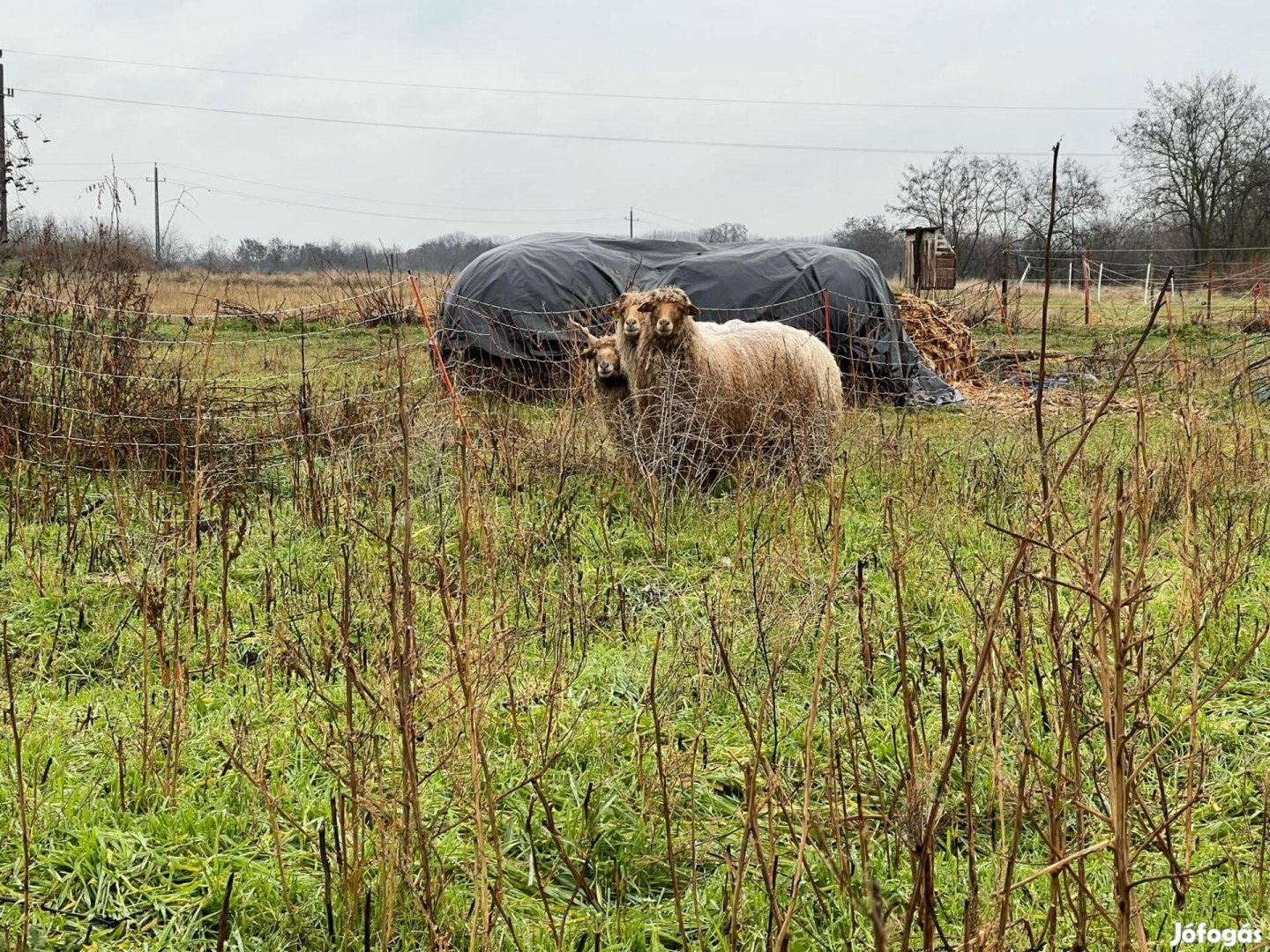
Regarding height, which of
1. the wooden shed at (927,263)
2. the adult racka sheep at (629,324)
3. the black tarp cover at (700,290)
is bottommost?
the adult racka sheep at (629,324)

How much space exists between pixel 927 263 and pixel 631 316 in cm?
2145

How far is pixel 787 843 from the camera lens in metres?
2.98

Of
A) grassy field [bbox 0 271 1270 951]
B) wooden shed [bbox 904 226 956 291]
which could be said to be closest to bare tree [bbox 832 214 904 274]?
wooden shed [bbox 904 226 956 291]

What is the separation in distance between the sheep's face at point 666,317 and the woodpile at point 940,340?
7.89 m

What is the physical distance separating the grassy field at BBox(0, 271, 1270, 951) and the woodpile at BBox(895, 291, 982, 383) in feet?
27.6

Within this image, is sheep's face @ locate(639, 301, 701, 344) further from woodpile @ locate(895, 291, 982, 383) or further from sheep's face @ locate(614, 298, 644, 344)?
woodpile @ locate(895, 291, 982, 383)

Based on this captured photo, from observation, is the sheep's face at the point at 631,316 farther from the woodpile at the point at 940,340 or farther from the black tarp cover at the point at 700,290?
the woodpile at the point at 940,340

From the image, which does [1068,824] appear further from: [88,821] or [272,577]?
[272,577]

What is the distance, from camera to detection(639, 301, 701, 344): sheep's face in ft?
24.2

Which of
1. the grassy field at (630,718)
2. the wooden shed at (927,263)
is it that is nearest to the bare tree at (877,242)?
the wooden shed at (927,263)

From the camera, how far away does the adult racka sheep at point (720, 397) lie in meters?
7.07

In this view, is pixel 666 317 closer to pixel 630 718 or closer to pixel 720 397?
pixel 720 397

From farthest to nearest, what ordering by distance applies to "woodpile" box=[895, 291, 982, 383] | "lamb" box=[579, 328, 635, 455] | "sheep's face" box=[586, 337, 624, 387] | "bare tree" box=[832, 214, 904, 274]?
"bare tree" box=[832, 214, 904, 274], "woodpile" box=[895, 291, 982, 383], "sheep's face" box=[586, 337, 624, 387], "lamb" box=[579, 328, 635, 455]

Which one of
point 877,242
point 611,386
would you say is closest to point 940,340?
point 611,386
